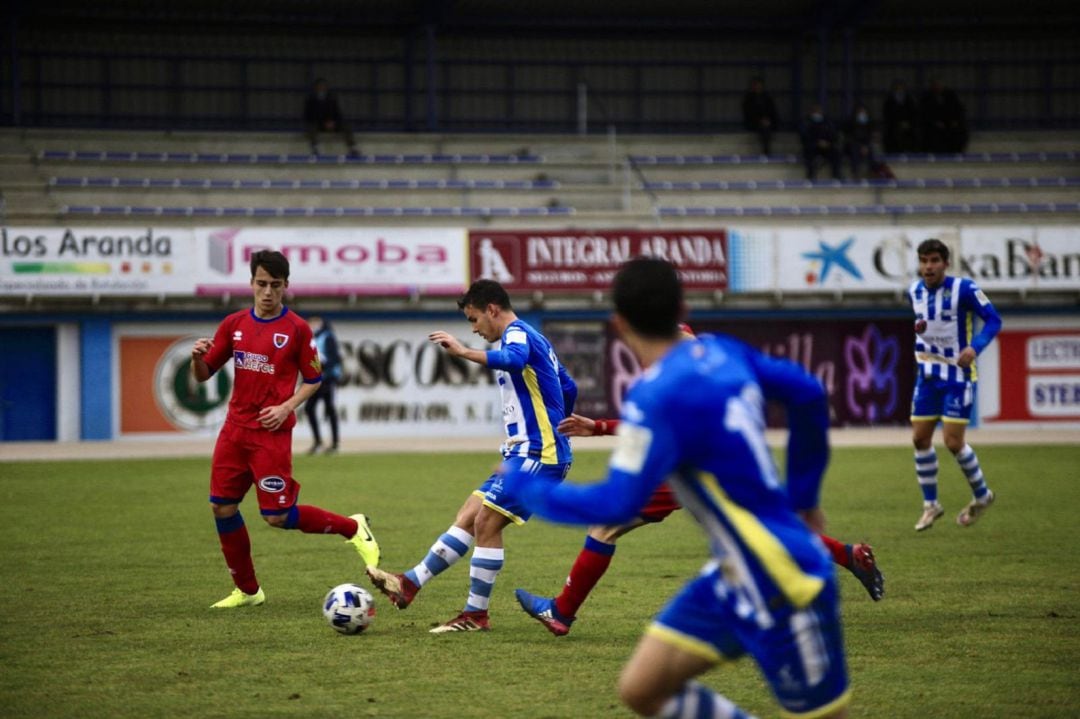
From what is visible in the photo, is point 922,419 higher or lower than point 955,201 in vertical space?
lower

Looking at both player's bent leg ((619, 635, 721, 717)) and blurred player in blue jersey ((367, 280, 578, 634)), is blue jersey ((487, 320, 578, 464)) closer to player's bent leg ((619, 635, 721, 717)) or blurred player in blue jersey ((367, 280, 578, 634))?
blurred player in blue jersey ((367, 280, 578, 634))

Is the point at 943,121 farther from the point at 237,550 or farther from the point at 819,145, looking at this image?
the point at 237,550

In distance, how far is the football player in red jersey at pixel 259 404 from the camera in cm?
839

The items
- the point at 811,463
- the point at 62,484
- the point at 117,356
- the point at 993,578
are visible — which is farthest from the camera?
the point at 117,356

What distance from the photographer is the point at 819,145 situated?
109 feet

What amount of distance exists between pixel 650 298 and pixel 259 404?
4.90 metres

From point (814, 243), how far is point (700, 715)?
85.5 ft

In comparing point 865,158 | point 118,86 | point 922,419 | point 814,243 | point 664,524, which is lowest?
point 664,524

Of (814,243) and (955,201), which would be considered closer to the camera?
(814,243)

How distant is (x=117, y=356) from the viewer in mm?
28062

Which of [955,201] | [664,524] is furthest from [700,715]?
[955,201]

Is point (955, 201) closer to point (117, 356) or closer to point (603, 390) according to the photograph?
point (603, 390)

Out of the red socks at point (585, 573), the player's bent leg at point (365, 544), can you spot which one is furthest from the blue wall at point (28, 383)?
the red socks at point (585, 573)

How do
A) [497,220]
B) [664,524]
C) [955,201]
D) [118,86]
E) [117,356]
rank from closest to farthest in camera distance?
[664,524]
[117,356]
[497,220]
[955,201]
[118,86]
